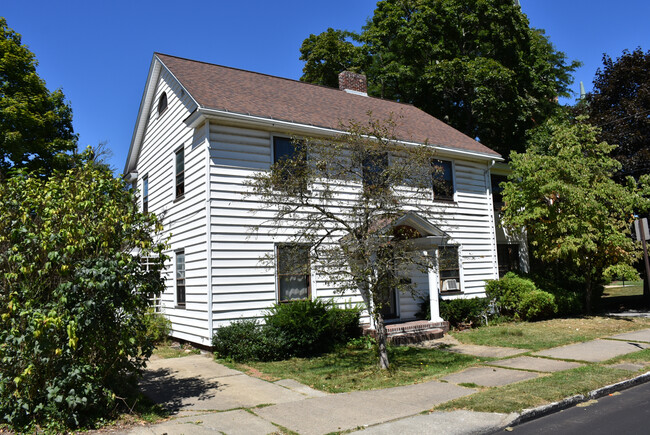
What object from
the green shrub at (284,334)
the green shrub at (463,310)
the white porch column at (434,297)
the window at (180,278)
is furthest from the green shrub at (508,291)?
the window at (180,278)

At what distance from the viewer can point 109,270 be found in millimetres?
6125

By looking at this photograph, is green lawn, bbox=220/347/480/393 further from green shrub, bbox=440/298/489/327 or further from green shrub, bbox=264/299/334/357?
green shrub, bbox=440/298/489/327

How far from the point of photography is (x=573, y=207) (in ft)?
49.9

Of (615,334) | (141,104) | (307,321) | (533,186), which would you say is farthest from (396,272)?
(141,104)

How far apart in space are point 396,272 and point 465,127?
20.8 meters

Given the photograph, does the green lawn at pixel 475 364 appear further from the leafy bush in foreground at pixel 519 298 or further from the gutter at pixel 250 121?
the gutter at pixel 250 121

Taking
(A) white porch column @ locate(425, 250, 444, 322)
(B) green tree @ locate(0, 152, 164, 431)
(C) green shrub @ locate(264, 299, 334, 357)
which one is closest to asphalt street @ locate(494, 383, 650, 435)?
(B) green tree @ locate(0, 152, 164, 431)

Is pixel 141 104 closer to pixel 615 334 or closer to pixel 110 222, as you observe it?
pixel 110 222

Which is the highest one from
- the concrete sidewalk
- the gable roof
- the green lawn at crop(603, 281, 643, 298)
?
the gable roof

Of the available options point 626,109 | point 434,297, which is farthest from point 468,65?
point 434,297

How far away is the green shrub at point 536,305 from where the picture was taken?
15594 millimetres

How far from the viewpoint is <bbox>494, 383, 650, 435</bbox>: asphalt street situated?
5727 millimetres

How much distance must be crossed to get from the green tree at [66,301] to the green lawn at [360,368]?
137 inches

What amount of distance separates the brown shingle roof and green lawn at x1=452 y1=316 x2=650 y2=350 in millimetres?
5706
